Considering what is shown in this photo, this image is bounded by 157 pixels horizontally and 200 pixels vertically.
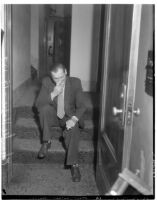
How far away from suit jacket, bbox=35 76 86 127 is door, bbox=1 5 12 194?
44 cm

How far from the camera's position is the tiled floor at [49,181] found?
217cm

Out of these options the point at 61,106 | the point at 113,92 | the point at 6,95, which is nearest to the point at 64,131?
the point at 61,106

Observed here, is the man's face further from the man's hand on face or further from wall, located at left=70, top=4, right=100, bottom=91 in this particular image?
wall, located at left=70, top=4, right=100, bottom=91

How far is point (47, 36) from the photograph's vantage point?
20.9 feet

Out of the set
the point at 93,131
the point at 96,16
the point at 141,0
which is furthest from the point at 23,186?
the point at 96,16

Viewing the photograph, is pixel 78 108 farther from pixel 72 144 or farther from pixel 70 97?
pixel 72 144

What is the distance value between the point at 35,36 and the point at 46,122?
12.2 feet

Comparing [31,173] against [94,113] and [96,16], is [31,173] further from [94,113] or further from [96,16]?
[96,16]

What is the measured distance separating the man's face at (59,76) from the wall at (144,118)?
0.92m

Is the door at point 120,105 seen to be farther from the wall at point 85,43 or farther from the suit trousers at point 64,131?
the wall at point 85,43

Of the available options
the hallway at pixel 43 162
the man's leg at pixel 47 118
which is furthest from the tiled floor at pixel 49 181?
the man's leg at pixel 47 118

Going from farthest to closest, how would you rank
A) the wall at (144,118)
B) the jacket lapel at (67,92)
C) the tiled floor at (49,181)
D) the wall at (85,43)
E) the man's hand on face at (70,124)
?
the wall at (85,43), the jacket lapel at (67,92), the man's hand on face at (70,124), the tiled floor at (49,181), the wall at (144,118)

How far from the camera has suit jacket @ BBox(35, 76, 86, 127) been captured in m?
2.42

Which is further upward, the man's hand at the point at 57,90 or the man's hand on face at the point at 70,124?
the man's hand at the point at 57,90
